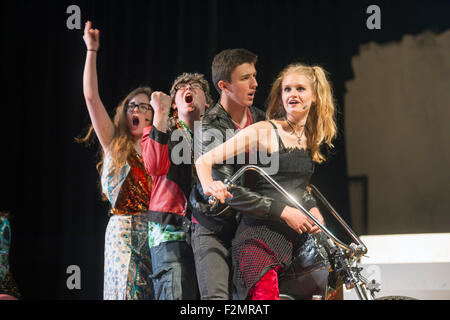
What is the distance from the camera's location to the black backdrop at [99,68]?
12.5 ft

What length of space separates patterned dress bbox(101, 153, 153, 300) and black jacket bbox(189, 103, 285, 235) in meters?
0.51

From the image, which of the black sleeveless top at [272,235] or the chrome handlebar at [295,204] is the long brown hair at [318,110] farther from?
the chrome handlebar at [295,204]

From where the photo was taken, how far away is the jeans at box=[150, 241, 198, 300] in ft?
8.25

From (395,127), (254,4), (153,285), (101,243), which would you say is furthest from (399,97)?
(101,243)

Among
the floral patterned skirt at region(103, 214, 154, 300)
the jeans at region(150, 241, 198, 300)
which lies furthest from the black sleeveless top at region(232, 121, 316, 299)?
the floral patterned skirt at region(103, 214, 154, 300)

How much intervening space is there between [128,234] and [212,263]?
2.35 ft

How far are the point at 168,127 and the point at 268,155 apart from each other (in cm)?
65

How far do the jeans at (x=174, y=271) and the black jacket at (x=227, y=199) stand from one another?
227 millimetres

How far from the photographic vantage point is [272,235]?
2.36 metres

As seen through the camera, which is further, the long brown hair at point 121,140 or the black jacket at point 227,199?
the long brown hair at point 121,140

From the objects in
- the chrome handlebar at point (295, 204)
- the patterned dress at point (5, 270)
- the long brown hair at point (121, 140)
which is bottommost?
the patterned dress at point (5, 270)

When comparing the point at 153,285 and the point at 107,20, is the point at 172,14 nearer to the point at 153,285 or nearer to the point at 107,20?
the point at 107,20

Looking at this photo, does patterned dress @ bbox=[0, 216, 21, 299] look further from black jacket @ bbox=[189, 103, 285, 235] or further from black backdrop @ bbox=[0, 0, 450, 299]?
black jacket @ bbox=[189, 103, 285, 235]

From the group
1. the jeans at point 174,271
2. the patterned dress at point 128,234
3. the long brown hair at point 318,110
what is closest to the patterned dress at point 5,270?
the patterned dress at point 128,234
